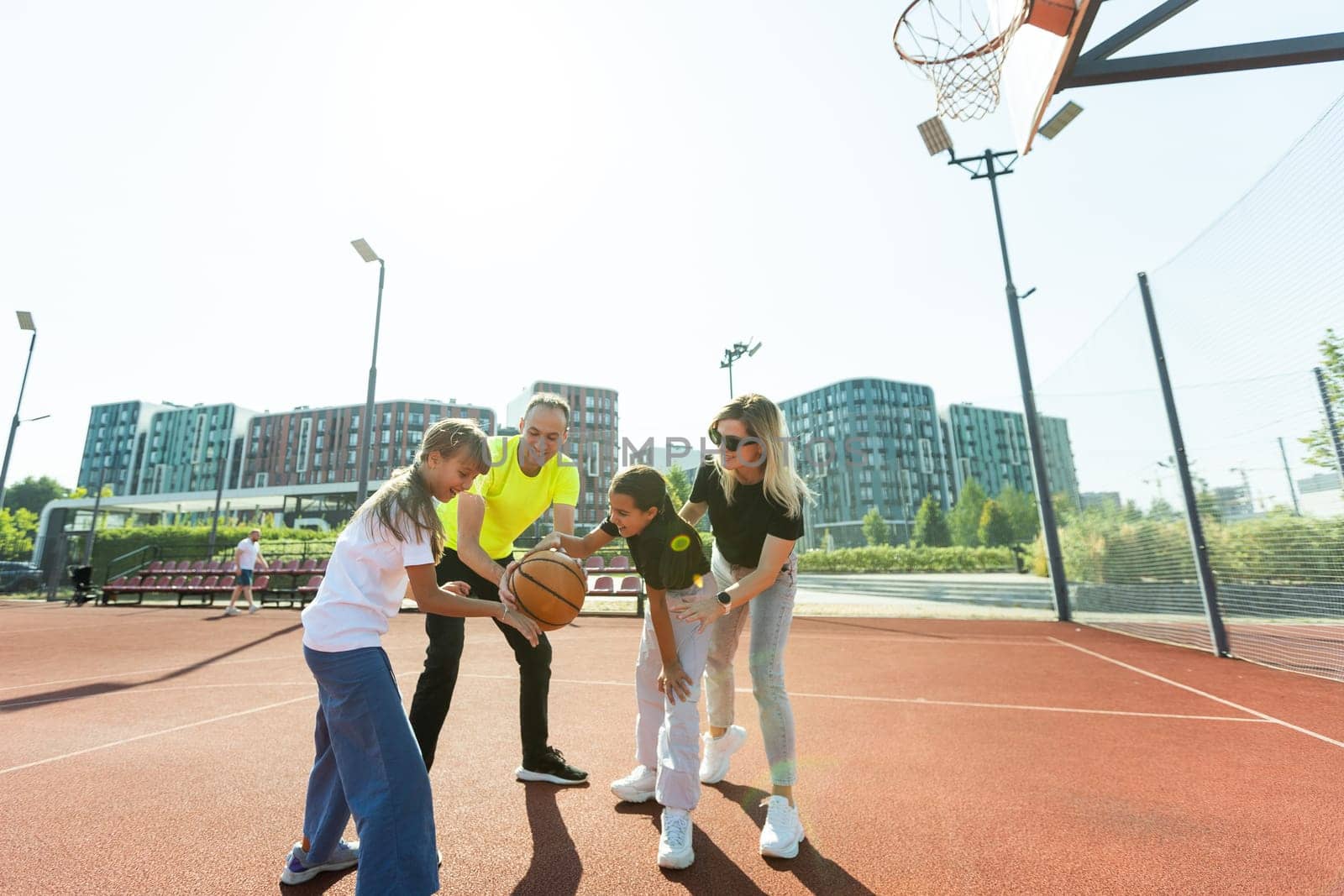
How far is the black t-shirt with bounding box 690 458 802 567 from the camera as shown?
2947 millimetres

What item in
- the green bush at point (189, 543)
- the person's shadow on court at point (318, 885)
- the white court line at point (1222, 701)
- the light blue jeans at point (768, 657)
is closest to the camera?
the person's shadow on court at point (318, 885)

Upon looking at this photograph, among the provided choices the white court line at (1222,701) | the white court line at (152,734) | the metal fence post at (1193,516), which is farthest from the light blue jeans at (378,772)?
the metal fence post at (1193,516)

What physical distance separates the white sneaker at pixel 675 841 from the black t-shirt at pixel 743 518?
1.14 m

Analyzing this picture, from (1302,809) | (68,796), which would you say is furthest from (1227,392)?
(68,796)

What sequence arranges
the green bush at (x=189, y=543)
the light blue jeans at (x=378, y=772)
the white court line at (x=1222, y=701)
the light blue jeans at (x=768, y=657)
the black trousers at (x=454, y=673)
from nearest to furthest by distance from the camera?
the light blue jeans at (x=378, y=772) < the light blue jeans at (x=768, y=657) < the black trousers at (x=454, y=673) < the white court line at (x=1222, y=701) < the green bush at (x=189, y=543)

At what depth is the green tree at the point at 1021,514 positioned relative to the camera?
39.5 m

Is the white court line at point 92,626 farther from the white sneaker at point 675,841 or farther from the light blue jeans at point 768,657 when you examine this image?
the white sneaker at point 675,841

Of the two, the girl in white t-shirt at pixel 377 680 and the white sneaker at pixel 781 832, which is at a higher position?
the girl in white t-shirt at pixel 377 680

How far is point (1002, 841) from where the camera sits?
9.08 ft

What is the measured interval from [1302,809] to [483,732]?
4.68 m

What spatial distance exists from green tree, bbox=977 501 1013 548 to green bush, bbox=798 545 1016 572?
20807 millimetres

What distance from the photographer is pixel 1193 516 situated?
26.5 ft

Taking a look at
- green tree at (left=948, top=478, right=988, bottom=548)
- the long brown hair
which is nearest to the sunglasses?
the long brown hair

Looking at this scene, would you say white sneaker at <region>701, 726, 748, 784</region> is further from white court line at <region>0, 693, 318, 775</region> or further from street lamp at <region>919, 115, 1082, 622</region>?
street lamp at <region>919, 115, 1082, 622</region>
